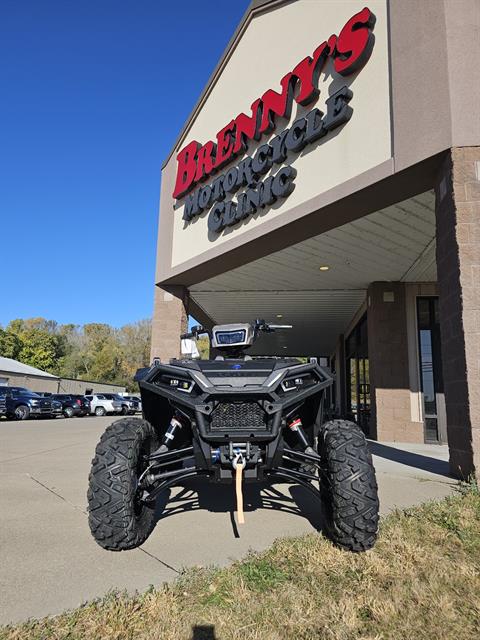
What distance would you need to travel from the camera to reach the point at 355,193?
6.96 meters

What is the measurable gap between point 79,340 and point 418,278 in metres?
65.9

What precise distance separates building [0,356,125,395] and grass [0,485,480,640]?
36785 millimetres

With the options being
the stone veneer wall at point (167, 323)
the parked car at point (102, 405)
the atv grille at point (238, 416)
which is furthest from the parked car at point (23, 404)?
the atv grille at point (238, 416)

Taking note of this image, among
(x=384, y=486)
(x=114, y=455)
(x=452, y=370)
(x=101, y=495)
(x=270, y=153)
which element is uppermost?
(x=270, y=153)

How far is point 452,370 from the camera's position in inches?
211

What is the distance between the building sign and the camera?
23.5 feet

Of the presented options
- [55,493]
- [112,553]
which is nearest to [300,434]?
[112,553]

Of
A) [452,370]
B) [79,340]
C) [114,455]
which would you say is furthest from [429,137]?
[79,340]

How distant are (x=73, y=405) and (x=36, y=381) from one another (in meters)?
16.2

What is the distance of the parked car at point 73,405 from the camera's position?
26531 millimetres

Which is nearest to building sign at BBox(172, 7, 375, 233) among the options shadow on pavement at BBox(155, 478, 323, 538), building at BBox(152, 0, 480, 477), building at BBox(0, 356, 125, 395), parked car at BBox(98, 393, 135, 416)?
building at BBox(152, 0, 480, 477)

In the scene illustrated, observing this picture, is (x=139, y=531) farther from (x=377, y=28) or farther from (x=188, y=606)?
(x=377, y=28)

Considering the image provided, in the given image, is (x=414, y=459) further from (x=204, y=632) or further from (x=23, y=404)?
(x=23, y=404)

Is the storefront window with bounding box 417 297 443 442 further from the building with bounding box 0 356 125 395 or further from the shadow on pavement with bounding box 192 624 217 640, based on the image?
the building with bounding box 0 356 125 395
